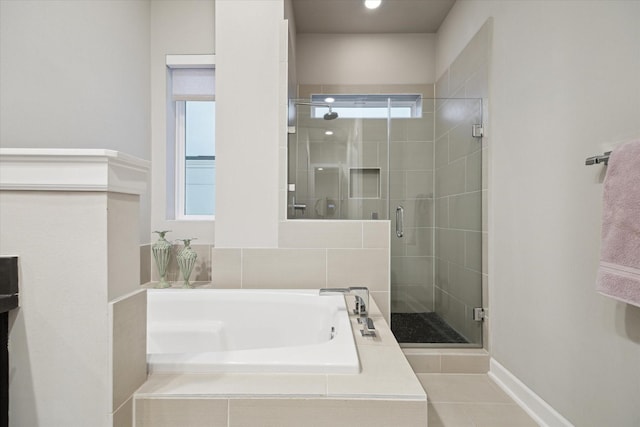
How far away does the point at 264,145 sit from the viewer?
215 centimetres

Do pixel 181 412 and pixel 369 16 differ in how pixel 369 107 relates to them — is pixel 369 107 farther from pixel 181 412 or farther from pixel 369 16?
pixel 181 412

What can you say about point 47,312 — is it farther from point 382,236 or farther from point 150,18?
point 150,18

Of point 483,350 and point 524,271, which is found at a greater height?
point 524,271

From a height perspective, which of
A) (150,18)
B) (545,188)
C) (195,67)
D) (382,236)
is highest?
(150,18)

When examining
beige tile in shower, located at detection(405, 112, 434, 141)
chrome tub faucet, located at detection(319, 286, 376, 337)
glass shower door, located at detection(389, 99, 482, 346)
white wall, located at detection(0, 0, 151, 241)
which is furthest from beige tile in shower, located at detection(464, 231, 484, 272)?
white wall, located at detection(0, 0, 151, 241)

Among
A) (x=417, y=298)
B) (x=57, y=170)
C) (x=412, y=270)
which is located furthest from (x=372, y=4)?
(x=57, y=170)

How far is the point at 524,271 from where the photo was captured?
5.80 feet

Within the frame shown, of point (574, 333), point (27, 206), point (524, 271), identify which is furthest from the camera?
point (524, 271)

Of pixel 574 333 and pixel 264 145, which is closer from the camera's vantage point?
pixel 574 333

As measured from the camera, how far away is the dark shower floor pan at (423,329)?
2.28 meters

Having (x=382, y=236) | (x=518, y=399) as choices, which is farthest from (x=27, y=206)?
(x=518, y=399)

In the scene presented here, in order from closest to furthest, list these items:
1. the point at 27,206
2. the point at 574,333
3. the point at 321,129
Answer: the point at 27,206 → the point at 574,333 → the point at 321,129

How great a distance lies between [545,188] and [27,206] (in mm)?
1900

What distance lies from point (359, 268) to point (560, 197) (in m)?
1.10
